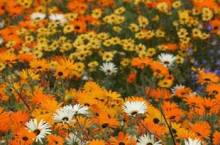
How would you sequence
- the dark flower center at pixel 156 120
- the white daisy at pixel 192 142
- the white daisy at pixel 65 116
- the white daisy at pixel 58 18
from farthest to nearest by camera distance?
the white daisy at pixel 58 18 < the dark flower center at pixel 156 120 < the white daisy at pixel 65 116 < the white daisy at pixel 192 142

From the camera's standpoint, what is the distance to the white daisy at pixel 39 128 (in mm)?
3342

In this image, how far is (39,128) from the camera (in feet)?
11.2

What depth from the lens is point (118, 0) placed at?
7156 mm

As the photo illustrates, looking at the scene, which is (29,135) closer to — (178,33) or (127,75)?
(127,75)

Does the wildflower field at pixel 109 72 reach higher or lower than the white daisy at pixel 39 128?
higher

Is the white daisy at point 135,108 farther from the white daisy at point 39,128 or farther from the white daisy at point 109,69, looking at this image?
the white daisy at point 109,69

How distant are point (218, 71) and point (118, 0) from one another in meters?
1.82

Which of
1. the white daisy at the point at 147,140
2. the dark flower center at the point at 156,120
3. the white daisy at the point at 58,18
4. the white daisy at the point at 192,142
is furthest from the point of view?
the white daisy at the point at 58,18

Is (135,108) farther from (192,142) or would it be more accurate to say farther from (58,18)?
(58,18)

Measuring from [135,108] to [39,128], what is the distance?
1.71 ft

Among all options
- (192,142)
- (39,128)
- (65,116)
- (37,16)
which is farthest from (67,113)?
(37,16)

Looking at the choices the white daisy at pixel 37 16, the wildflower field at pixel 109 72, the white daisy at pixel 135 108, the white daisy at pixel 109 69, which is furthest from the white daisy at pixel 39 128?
the white daisy at pixel 37 16

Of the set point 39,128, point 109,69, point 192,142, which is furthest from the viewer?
point 109,69

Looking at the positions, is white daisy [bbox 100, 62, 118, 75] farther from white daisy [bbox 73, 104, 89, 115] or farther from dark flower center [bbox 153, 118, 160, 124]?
white daisy [bbox 73, 104, 89, 115]
